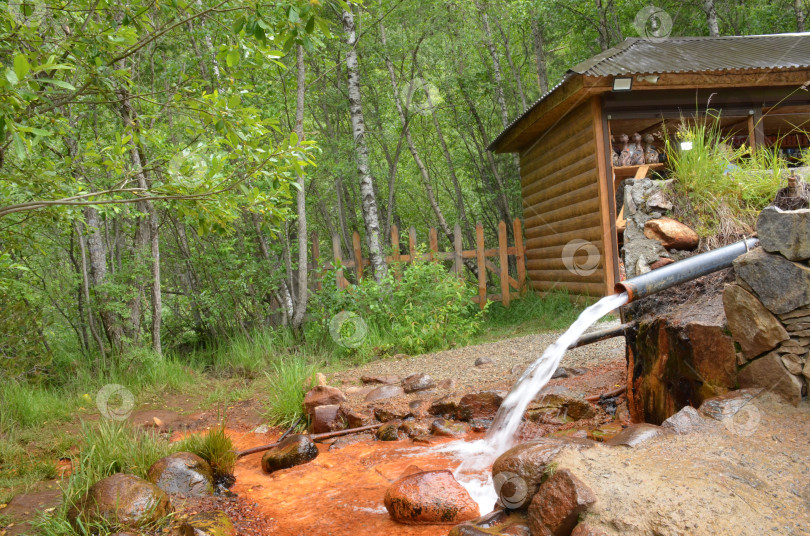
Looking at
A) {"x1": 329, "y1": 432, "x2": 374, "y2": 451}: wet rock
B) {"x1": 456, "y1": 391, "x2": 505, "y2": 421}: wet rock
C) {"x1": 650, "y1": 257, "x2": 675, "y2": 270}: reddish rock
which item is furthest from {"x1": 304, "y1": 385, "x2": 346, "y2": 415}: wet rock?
{"x1": 650, "y1": 257, "x2": 675, "y2": 270}: reddish rock

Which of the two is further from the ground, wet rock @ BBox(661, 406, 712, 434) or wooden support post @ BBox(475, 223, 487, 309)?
wooden support post @ BBox(475, 223, 487, 309)

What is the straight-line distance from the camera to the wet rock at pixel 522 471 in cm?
252

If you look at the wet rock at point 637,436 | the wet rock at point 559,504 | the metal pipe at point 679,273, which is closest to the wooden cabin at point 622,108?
the metal pipe at point 679,273

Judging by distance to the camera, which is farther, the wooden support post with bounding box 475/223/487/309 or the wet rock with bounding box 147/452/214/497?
the wooden support post with bounding box 475/223/487/309

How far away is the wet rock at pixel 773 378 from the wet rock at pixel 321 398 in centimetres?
341

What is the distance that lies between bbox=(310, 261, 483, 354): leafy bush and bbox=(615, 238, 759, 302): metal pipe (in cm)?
461

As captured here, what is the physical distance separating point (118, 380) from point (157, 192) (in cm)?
386

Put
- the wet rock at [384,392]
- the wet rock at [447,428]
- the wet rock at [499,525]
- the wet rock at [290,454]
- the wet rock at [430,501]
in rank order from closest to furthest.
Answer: the wet rock at [499,525] < the wet rock at [430,501] < the wet rock at [290,454] < the wet rock at [447,428] < the wet rock at [384,392]

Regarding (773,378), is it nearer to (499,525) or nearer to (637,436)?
(637,436)

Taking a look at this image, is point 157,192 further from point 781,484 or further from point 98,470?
point 781,484

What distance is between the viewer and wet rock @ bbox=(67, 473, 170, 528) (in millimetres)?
2863

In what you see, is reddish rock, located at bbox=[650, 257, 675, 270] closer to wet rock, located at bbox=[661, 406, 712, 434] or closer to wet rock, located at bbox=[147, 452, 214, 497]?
wet rock, located at bbox=[661, 406, 712, 434]

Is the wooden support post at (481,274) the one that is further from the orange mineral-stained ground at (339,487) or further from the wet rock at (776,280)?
the wet rock at (776,280)

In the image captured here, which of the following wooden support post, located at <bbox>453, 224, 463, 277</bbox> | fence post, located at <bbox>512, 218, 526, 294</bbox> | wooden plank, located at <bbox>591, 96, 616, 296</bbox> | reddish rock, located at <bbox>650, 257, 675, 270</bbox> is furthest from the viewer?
fence post, located at <bbox>512, 218, 526, 294</bbox>
